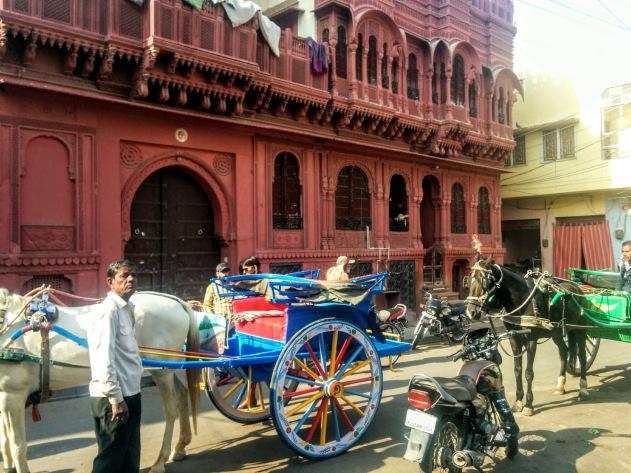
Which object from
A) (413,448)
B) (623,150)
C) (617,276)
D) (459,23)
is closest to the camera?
(413,448)

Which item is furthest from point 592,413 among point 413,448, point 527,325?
point 413,448

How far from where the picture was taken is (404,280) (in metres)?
A: 16.6

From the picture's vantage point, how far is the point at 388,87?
1577cm

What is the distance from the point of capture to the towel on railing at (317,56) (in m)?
13.8

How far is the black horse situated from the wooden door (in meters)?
7.39

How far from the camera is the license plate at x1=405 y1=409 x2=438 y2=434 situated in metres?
3.80

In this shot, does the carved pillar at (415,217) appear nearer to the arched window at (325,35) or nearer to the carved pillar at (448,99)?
the carved pillar at (448,99)

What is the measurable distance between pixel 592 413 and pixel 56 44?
417 inches

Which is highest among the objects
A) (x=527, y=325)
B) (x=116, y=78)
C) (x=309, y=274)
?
(x=116, y=78)

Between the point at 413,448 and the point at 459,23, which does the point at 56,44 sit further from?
the point at 459,23

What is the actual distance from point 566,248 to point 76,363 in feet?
75.1

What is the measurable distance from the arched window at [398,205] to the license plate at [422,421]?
13.4 metres

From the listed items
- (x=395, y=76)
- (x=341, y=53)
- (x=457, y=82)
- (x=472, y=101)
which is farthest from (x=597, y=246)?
(x=341, y=53)

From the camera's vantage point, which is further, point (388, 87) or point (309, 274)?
point (388, 87)
